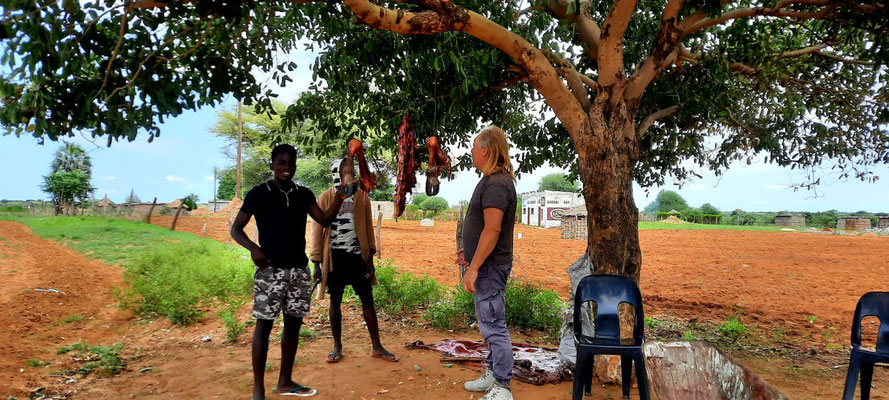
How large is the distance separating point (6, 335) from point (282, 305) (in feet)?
16.1

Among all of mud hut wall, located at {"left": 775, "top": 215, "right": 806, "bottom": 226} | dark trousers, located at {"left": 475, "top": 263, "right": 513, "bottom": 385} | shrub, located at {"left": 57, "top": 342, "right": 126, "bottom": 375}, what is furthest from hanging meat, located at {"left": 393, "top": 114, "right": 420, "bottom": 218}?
mud hut wall, located at {"left": 775, "top": 215, "right": 806, "bottom": 226}

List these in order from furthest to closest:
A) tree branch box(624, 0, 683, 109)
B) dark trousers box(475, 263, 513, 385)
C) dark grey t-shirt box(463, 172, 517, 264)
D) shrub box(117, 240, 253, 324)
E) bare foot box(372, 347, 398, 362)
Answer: shrub box(117, 240, 253, 324) < bare foot box(372, 347, 398, 362) < tree branch box(624, 0, 683, 109) < dark trousers box(475, 263, 513, 385) < dark grey t-shirt box(463, 172, 517, 264)

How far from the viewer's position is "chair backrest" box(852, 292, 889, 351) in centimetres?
333

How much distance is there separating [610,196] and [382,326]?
3.62 metres

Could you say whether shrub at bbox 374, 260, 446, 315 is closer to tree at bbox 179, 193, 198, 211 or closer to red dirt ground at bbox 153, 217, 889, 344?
red dirt ground at bbox 153, 217, 889, 344

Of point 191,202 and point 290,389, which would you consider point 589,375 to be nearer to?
point 290,389

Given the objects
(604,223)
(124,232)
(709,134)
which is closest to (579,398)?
(604,223)

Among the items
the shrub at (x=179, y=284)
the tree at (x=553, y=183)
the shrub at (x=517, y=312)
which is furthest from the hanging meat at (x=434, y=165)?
the tree at (x=553, y=183)

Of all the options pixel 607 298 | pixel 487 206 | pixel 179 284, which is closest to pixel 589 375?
pixel 607 298

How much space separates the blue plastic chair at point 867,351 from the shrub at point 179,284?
7406 mm

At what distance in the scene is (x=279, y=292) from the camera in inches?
133

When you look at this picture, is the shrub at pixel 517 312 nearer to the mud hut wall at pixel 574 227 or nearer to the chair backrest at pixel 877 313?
the chair backrest at pixel 877 313

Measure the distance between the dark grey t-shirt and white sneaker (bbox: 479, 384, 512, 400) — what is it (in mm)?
939

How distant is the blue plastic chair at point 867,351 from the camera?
3.29 m
